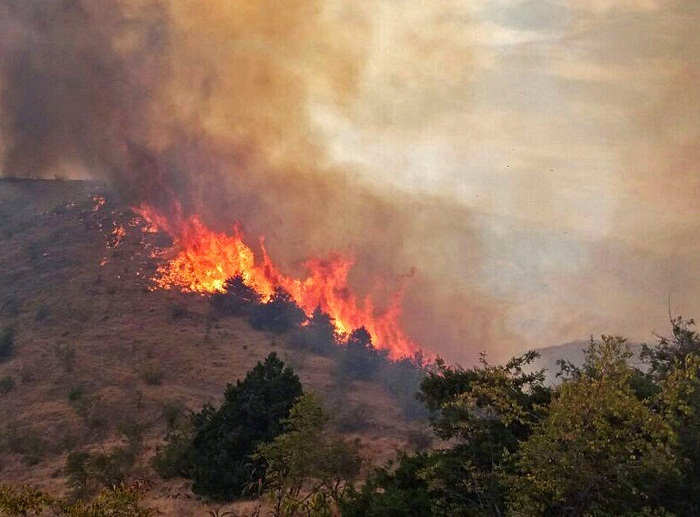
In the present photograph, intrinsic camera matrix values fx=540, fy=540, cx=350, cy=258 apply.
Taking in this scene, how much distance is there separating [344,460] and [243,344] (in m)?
26.1

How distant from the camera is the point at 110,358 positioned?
43938 millimetres

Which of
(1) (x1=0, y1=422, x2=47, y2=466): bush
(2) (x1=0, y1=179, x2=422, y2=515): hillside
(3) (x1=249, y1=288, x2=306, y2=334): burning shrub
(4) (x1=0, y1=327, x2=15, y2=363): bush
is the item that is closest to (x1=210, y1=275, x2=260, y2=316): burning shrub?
(2) (x1=0, y1=179, x2=422, y2=515): hillside

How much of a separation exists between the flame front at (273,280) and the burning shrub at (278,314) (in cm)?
114

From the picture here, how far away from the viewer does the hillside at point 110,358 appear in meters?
31.6

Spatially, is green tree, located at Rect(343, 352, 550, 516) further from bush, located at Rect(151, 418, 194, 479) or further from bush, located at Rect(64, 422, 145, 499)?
bush, located at Rect(64, 422, 145, 499)

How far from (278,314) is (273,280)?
6.02 metres

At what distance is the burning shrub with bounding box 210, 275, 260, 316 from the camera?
5628 cm

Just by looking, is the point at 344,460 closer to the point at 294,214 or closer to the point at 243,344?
the point at 243,344

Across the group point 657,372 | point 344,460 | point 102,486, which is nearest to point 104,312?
point 102,486

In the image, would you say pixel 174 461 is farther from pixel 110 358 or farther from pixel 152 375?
pixel 110 358

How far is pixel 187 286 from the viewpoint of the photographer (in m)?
58.4

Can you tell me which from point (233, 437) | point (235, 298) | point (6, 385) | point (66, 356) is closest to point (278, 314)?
point (235, 298)

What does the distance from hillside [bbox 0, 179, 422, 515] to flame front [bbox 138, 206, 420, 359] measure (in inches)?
130

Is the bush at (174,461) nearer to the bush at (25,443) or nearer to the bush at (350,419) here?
the bush at (25,443)
